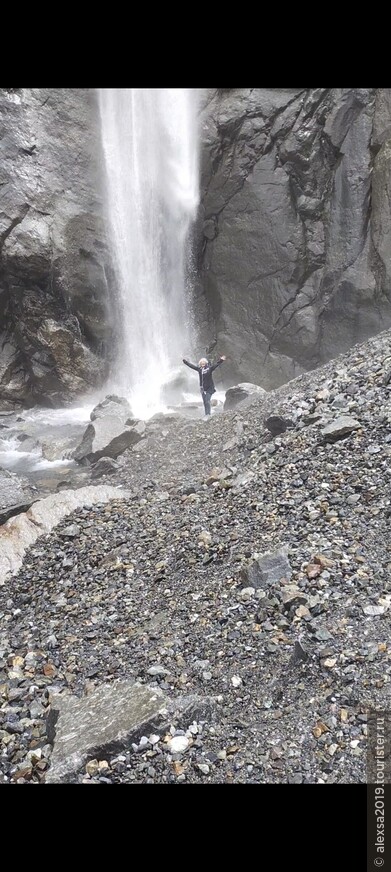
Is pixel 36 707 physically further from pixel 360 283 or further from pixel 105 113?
pixel 105 113

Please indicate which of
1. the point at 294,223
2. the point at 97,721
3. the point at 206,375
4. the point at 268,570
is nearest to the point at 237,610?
the point at 268,570

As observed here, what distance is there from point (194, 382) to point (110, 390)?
331cm

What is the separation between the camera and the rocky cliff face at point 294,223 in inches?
729

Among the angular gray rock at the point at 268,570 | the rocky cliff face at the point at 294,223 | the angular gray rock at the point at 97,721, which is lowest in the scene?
the angular gray rock at the point at 97,721

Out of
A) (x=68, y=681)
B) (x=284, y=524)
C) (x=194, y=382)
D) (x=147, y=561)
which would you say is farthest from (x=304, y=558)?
(x=194, y=382)

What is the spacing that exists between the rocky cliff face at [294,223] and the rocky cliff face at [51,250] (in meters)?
4.38

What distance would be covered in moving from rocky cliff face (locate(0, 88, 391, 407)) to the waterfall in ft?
1.85

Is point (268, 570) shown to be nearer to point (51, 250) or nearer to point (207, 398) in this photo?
point (207, 398)

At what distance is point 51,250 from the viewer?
19.0 m

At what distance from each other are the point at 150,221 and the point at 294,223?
18.1 feet

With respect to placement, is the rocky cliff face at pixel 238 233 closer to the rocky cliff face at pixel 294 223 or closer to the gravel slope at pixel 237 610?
the rocky cliff face at pixel 294 223

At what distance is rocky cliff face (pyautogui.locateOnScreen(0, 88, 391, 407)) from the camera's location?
732 inches

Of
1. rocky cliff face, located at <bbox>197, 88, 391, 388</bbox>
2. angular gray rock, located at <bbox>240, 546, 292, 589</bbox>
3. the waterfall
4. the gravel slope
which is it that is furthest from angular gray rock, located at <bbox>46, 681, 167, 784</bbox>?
rocky cliff face, located at <bbox>197, 88, 391, 388</bbox>

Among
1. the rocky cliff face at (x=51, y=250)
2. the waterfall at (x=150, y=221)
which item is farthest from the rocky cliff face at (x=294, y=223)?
the rocky cliff face at (x=51, y=250)
